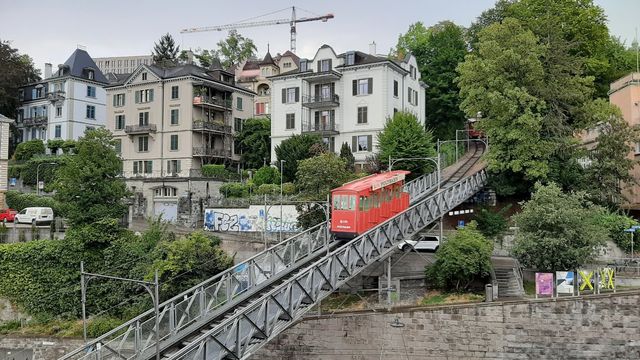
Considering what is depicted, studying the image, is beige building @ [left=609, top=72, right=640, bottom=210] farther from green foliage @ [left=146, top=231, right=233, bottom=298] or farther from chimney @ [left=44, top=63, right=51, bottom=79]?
chimney @ [left=44, top=63, right=51, bottom=79]

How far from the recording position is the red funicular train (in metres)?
25.7

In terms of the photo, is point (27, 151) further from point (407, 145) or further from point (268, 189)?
point (407, 145)

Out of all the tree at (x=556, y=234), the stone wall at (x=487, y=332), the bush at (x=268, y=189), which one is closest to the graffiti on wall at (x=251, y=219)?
the bush at (x=268, y=189)

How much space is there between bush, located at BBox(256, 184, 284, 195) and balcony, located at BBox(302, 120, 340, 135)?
873 centimetres

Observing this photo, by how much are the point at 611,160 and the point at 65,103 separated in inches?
2334

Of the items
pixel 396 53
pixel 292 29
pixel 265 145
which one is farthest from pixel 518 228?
pixel 292 29

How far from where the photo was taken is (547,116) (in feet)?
115

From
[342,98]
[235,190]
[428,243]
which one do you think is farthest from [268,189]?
[428,243]

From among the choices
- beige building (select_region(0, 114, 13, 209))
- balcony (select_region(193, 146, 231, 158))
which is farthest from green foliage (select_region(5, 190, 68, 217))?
balcony (select_region(193, 146, 231, 158))

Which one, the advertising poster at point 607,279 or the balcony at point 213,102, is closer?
the advertising poster at point 607,279

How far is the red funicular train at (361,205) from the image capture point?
2570 centimetres

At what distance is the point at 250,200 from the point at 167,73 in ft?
68.7

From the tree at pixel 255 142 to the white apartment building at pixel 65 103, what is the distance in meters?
22.7

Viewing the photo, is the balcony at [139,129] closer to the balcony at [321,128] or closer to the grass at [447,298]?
the balcony at [321,128]
